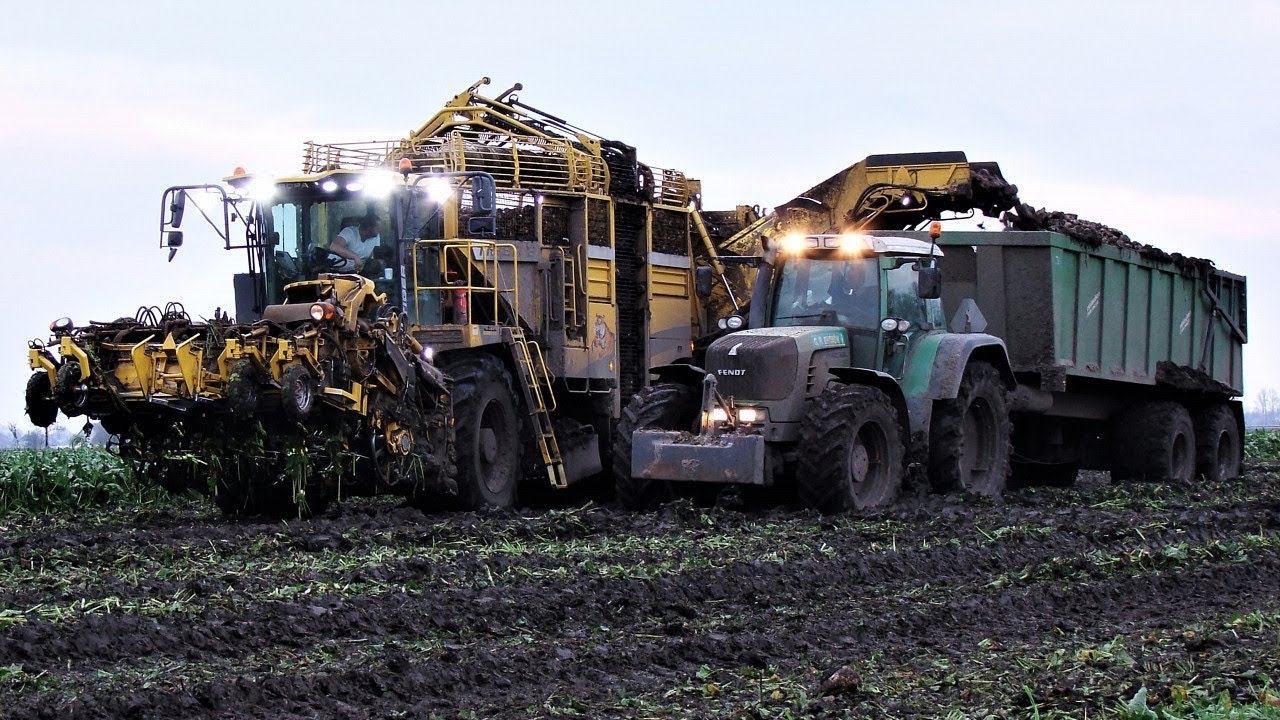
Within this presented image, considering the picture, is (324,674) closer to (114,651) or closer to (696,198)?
(114,651)

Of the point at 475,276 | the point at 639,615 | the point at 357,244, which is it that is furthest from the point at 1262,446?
the point at 639,615

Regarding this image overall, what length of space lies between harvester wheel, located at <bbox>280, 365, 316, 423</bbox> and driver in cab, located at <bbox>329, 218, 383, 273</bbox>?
2313 mm

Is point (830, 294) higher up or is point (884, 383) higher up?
point (830, 294)

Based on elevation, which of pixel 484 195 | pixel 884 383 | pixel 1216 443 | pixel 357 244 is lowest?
pixel 1216 443

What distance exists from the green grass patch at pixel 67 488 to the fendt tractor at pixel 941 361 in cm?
558

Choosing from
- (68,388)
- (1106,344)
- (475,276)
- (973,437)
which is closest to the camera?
(68,388)

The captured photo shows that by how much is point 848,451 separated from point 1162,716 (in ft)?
24.5

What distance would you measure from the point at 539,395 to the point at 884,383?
10.4 ft

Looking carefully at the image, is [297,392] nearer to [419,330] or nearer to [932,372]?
[419,330]

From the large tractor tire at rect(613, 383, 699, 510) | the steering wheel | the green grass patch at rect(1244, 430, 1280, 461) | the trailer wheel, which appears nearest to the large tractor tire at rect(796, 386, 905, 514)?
the large tractor tire at rect(613, 383, 699, 510)

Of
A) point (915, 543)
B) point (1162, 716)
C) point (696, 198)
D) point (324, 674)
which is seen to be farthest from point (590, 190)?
point (1162, 716)

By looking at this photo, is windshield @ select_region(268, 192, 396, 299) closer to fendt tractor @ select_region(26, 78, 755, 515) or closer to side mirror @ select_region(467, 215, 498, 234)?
fendt tractor @ select_region(26, 78, 755, 515)

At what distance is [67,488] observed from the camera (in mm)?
17062

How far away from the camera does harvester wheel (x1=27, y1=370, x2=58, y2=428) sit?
12.8m
